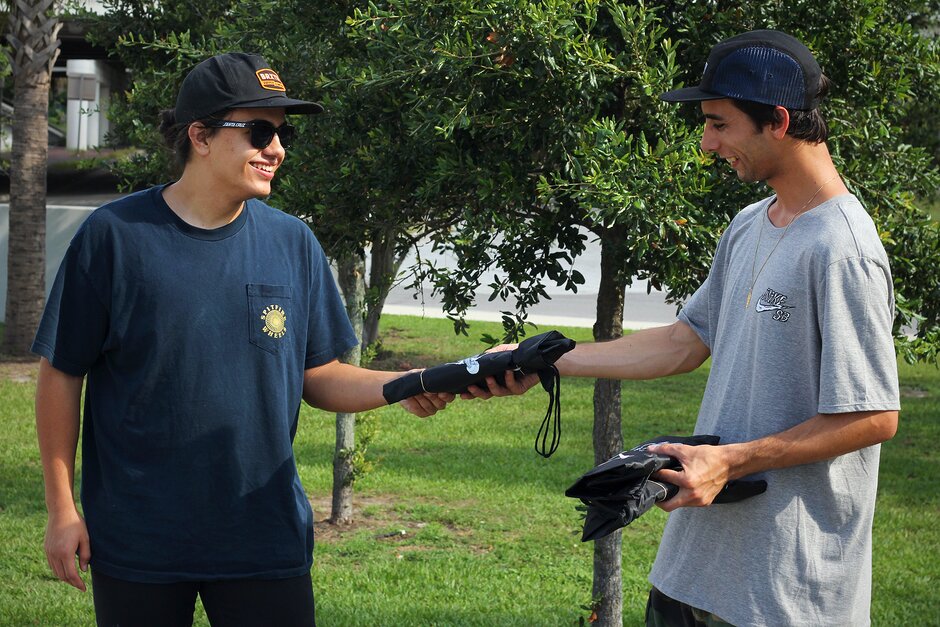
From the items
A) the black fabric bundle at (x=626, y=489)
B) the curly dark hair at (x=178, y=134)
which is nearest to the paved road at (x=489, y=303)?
the curly dark hair at (x=178, y=134)

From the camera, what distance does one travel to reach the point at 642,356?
307cm

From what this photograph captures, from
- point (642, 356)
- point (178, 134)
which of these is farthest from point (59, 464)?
point (642, 356)

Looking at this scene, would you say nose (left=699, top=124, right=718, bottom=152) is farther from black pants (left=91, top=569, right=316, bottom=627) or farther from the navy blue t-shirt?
black pants (left=91, top=569, right=316, bottom=627)

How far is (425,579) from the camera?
19.7 ft

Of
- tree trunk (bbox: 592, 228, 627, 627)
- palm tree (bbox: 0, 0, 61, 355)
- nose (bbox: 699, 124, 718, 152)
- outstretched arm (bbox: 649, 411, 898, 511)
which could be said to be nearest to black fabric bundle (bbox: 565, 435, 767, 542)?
outstretched arm (bbox: 649, 411, 898, 511)

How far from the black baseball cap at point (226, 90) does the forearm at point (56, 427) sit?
728 mm

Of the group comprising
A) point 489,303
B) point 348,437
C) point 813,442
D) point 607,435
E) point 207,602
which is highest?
point 813,442

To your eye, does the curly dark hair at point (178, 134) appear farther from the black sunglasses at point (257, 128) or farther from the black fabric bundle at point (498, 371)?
the black fabric bundle at point (498, 371)

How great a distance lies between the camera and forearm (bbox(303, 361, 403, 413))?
3.11 meters

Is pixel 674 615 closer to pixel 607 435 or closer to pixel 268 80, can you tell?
pixel 268 80

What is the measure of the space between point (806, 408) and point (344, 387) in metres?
1.27

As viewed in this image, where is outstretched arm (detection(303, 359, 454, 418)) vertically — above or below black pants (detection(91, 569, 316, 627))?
above

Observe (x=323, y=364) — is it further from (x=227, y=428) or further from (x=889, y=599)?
(x=889, y=599)

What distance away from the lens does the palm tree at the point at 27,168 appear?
13078 mm
